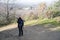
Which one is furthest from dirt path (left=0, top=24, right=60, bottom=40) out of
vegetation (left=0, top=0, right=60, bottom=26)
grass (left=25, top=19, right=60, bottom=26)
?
vegetation (left=0, top=0, right=60, bottom=26)

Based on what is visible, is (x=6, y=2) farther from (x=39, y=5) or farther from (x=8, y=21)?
(x=39, y=5)

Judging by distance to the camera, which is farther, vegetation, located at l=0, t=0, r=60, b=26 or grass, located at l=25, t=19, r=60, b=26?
vegetation, located at l=0, t=0, r=60, b=26

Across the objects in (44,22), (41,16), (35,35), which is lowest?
(44,22)

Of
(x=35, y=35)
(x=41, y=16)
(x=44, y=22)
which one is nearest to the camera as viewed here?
(x=35, y=35)

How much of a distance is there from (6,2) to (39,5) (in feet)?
14.8

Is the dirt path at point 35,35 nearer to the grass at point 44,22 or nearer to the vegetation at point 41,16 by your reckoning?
the grass at point 44,22

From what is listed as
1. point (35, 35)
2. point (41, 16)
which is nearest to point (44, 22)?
point (41, 16)

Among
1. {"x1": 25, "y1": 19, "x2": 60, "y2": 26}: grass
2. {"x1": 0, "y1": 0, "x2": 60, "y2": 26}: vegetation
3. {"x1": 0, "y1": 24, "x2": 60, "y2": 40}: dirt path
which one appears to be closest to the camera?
{"x1": 0, "y1": 24, "x2": 60, "y2": 40}: dirt path

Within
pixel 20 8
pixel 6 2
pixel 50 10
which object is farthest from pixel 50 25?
pixel 6 2

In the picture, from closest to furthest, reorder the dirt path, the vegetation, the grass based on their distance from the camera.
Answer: the dirt path, the grass, the vegetation

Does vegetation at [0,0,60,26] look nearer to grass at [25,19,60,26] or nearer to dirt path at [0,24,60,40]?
grass at [25,19,60,26]

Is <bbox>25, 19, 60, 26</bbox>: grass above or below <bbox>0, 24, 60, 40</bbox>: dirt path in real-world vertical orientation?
below

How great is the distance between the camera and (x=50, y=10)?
29.0m

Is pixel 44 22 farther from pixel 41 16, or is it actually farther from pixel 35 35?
pixel 35 35
